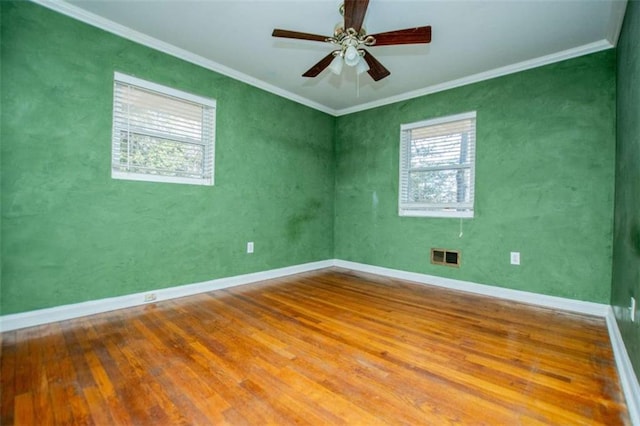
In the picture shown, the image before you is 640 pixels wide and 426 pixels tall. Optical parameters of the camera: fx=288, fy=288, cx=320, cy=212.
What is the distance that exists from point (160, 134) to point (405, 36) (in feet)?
8.13

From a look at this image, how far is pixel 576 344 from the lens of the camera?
2.15 meters

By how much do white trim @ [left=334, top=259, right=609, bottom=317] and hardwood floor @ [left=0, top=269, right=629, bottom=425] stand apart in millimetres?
208

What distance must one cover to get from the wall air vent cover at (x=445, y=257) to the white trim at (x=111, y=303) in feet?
7.15

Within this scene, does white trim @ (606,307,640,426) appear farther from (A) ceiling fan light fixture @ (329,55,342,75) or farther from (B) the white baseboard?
(A) ceiling fan light fixture @ (329,55,342,75)

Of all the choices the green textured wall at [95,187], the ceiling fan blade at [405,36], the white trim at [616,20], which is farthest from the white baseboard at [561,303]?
the white trim at [616,20]

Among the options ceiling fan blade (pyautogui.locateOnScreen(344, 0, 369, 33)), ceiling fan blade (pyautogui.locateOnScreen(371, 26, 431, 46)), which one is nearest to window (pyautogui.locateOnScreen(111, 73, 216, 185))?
ceiling fan blade (pyautogui.locateOnScreen(344, 0, 369, 33))

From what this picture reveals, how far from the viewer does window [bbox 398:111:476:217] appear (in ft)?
11.9

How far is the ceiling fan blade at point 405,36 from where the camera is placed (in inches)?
79.9

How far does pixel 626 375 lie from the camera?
162 centimetres

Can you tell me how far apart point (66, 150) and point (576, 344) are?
14.2ft

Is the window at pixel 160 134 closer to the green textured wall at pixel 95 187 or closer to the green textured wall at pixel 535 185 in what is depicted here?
the green textured wall at pixel 95 187

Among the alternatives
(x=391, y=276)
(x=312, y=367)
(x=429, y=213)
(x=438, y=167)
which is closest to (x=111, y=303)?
(x=312, y=367)

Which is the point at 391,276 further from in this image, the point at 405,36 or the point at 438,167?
the point at 405,36

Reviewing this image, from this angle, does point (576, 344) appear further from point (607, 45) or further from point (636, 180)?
point (607, 45)
